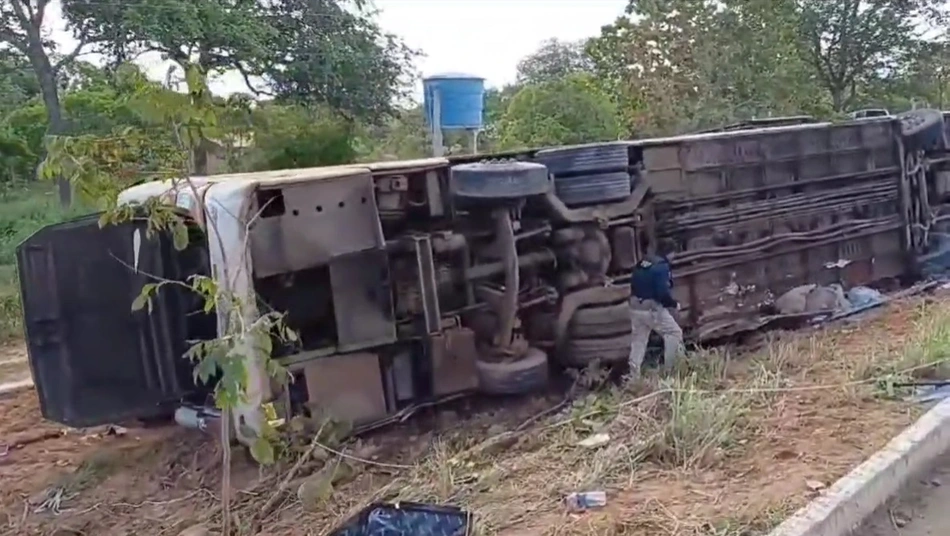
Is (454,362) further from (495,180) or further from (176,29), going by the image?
(176,29)

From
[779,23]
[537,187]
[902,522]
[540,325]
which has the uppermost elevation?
[779,23]

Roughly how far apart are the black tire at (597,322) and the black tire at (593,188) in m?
0.71

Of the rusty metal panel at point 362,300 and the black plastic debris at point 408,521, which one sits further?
the rusty metal panel at point 362,300

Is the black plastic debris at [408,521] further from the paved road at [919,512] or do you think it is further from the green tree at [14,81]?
the green tree at [14,81]

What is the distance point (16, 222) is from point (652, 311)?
10701mm

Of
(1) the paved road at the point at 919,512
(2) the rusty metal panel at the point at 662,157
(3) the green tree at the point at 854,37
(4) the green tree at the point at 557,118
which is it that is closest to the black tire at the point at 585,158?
(2) the rusty metal panel at the point at 662,157

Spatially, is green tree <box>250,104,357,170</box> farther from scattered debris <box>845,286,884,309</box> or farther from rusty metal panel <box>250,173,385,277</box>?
rusty metal panel <box>250,173,385,277</box>

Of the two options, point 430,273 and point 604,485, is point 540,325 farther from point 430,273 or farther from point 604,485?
point 604,485

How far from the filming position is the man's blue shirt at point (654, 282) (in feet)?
21.2

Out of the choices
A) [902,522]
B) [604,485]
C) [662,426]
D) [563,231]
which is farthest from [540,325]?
[902,522]

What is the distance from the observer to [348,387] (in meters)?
5.33

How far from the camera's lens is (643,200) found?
6902mm

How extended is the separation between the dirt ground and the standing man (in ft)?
0.68

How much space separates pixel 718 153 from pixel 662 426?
11.3 ft
